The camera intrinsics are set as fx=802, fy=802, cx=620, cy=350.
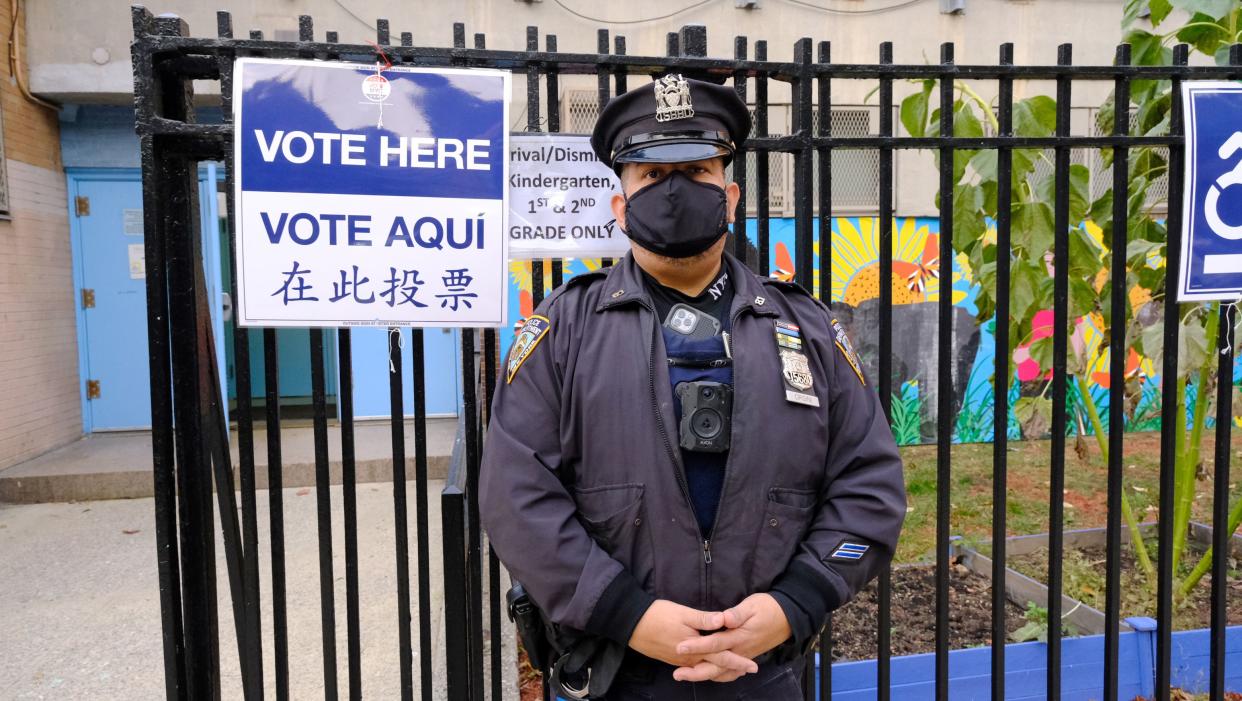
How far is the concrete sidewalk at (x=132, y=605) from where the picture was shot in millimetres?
3527

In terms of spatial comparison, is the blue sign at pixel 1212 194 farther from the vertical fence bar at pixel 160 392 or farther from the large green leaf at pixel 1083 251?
the vertical fence bar at pixel 160 392

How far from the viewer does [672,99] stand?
1780mm

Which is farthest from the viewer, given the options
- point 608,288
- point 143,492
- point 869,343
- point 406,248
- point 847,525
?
→ point 869,343

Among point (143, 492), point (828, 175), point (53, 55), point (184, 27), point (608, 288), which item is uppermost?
point (53, 55)

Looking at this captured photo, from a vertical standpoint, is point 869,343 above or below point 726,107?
below

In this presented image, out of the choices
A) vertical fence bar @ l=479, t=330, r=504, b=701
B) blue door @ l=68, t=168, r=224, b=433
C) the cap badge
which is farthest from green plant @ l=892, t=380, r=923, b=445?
blue door @ l=68, t=168, r=224, b=433

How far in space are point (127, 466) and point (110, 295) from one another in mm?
1917

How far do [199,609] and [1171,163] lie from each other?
125 inches

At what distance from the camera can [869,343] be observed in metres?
8.19

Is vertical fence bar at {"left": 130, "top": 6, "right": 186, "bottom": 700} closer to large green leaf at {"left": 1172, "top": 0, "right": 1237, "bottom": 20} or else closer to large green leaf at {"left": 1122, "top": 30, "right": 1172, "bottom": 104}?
large green leaf at {"left": 1172, "top": 0, "right": 1237, "bottom": 20}

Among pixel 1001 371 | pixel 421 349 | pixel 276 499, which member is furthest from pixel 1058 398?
pixel 276 499

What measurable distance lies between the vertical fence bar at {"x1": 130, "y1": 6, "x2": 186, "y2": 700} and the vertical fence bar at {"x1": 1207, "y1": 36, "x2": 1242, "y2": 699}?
3099 mm

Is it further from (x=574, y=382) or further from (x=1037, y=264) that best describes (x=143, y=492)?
(x=1037, y=264)

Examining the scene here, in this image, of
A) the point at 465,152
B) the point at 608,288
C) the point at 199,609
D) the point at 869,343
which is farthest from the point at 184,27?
the point at 869,343
